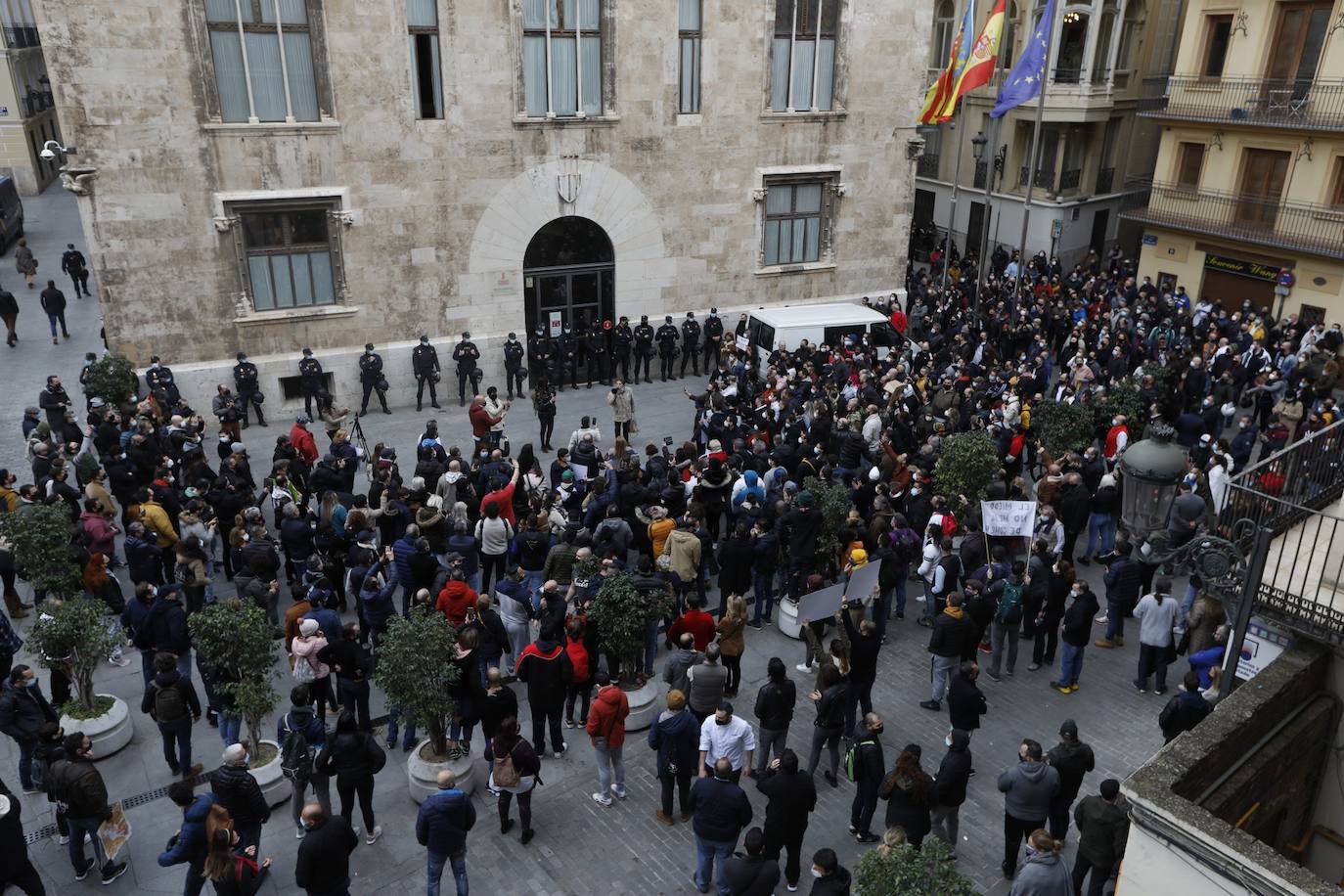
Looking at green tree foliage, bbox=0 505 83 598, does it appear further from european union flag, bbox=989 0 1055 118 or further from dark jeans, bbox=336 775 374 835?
european union flag, bbox=989 0 1055 118

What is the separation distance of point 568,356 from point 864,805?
15081 millimetres

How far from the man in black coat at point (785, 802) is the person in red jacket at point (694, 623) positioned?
241 cm

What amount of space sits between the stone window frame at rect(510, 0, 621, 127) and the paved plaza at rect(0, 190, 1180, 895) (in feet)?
39.8

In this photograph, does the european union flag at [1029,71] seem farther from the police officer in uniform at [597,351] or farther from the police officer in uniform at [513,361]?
the police officer in uniform at [513,361]

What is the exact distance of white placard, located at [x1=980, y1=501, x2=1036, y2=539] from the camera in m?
12.5

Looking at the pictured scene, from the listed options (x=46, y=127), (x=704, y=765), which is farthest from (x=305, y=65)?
(x=46, y=127)

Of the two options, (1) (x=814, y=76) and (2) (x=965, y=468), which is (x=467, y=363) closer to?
(1) (x=814, y=76)

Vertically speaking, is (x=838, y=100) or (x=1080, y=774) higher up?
(x=838, y=100)

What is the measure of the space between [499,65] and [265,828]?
16.1 m

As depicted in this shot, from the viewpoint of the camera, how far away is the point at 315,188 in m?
20.0

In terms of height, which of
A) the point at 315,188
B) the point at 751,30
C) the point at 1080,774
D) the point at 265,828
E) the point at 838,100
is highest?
the point at 751,30

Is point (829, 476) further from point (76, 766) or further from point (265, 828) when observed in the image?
point (76, 766)

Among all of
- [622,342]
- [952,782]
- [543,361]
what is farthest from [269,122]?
[952,782]

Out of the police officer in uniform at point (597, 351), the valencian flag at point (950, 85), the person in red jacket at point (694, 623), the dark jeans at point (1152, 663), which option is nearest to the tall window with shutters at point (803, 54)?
the valencian flag at point (950, 85)
